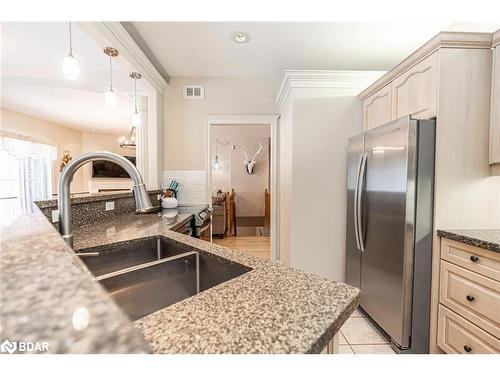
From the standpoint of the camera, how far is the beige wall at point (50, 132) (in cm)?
434

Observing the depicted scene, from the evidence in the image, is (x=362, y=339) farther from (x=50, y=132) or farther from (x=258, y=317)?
(x=50, y=132)

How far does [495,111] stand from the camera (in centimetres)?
140

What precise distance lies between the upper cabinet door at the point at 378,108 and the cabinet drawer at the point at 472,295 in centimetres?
123

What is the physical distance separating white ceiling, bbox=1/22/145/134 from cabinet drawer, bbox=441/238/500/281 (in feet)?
9.69

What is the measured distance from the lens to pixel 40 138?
195 inches

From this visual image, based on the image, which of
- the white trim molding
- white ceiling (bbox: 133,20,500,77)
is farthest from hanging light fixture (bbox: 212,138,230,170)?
white ceiling (bbox: 133,20,500,77)

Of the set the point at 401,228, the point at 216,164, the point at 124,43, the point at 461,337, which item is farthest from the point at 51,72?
the point at 461,337

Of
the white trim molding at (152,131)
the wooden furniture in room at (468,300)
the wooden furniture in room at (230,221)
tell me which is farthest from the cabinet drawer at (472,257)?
the wooden furniture in room at (230,221)

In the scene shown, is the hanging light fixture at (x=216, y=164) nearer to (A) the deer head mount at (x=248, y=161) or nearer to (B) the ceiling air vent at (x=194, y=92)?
(A) the deer head mount at (x=248, y=161)

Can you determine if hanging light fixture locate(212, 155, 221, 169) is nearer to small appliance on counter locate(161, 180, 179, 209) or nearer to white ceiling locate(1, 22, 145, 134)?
white ceiling locate(1, 22, 145, 134)

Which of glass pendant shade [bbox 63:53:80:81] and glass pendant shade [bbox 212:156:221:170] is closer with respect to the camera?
glass pendant shade [bbox 63:53:80:81]

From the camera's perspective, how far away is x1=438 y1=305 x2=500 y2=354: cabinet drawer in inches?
47.5

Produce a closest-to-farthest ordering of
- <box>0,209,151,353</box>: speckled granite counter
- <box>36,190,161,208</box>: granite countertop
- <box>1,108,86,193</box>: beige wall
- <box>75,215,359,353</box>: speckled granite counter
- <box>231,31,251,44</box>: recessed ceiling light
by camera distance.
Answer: <box>0,209,151,353</box>: speckled granite counter → <box>75,215,359,353</box>: speckled granite counter → <box>36,190,161,208</box>: granite countertop → <box>231,31,251,44</box>: recessed ceiling light → <box>1,108,86,193</box>: beige wall

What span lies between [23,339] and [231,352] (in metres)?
0.28
